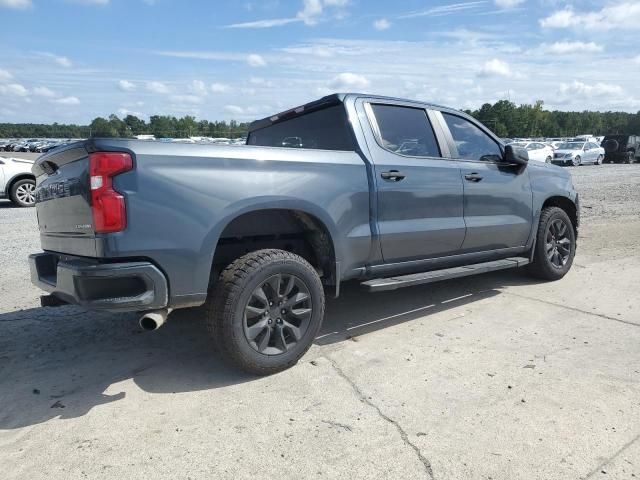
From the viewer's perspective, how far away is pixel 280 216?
381 centimetres

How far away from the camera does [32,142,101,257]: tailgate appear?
3.01m

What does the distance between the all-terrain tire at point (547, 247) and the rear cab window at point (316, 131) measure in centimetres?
264

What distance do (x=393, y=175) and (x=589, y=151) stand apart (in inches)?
1258

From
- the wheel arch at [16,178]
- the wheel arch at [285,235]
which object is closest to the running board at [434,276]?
the wheel arch at [285,235]

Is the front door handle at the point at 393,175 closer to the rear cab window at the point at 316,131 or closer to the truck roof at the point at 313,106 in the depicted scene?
the rear cab window at the point at 316,131

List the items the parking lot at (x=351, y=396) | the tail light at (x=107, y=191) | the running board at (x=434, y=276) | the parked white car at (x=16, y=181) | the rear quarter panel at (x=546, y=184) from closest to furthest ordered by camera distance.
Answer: the parking lot at (x=351, y=396) < the tail light at (x=107, y=191) < the running board at (x=434, y=276) < the rear quarter panel at (x=546, y=184) < the parked white car at (x=16, y=181)

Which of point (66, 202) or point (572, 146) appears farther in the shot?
point (572, 146)

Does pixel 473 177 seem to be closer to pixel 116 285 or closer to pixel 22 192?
pixel 116 285

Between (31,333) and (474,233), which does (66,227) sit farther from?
(474,233)

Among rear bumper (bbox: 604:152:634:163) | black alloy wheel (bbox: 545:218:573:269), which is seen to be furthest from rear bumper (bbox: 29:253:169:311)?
rear bumper (bbox: 604:152:634:163)

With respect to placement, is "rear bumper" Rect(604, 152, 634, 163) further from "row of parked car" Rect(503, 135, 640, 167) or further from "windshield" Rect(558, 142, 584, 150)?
"windshield" Rect(558, 142, 584, 150)

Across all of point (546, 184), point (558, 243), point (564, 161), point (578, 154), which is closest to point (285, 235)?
point (546, 184)

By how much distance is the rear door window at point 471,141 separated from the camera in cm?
483

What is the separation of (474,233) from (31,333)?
391 centimetres
